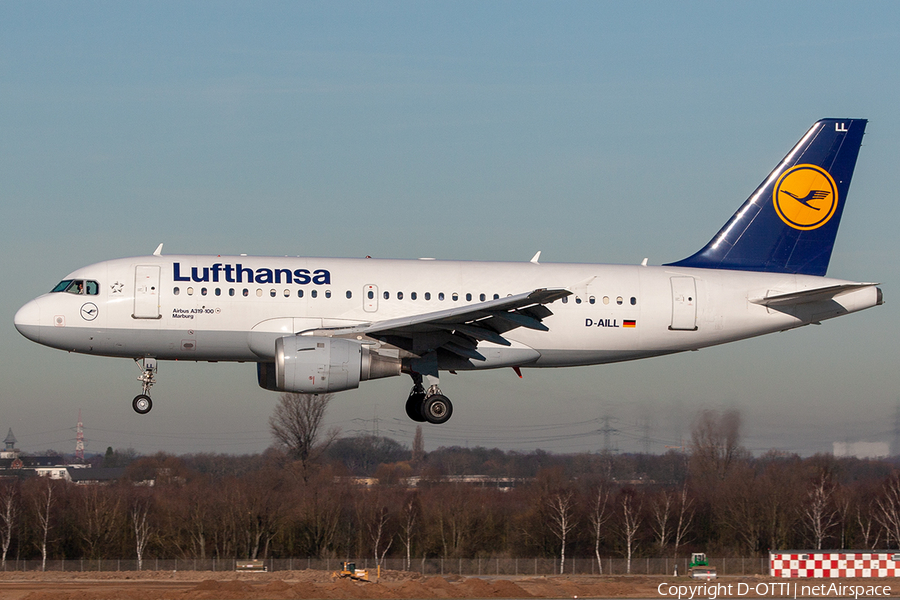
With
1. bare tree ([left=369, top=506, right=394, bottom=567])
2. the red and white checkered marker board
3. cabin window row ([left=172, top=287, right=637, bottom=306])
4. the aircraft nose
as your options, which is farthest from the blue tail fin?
bare tree ([left=369, top=506, right=394, bottom=567])

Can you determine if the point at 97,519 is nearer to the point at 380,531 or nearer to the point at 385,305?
the point at 380,531

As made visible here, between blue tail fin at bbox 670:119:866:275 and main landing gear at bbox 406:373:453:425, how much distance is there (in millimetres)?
8926

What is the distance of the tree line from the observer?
56.1m

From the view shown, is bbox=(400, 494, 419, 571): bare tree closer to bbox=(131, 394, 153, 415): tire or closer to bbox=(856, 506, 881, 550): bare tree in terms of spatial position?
bbox=(856, 506, 881, 550): bare tree

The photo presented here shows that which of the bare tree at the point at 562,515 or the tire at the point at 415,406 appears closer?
the tire at the point at 415,406

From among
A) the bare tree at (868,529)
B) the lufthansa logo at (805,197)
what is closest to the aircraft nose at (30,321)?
the lufthansa logo at (805,197)

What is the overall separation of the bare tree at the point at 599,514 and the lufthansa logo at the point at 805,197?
26486 millimetres

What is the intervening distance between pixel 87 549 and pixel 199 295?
3386cm

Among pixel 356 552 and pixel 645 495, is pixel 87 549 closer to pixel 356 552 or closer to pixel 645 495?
pixel 356 552

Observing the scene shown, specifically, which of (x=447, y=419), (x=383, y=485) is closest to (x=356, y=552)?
(x=383, y=485)

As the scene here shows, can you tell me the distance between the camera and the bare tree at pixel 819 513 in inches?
2176

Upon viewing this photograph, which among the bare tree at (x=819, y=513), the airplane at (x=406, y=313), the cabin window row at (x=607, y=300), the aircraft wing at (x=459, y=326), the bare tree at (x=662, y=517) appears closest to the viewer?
the aircraft wing at (x=459, y=326)

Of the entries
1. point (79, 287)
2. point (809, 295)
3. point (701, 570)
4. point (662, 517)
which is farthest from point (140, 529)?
point (809, 295)

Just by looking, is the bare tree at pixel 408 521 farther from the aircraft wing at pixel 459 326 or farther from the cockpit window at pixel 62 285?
the cockpit window at pixel 62 285
